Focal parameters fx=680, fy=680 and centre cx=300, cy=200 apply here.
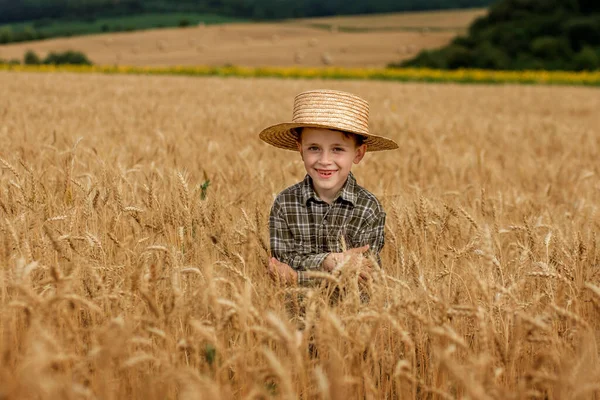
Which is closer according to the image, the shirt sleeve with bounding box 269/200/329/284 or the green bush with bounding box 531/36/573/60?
the shirt sleeve with bounding box 269/200/329/284

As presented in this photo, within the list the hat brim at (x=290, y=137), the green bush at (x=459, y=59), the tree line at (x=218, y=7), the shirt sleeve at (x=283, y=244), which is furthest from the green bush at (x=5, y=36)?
the shirt sleeve at (x=283, y=244)

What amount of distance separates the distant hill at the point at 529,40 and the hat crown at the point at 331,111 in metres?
32.5

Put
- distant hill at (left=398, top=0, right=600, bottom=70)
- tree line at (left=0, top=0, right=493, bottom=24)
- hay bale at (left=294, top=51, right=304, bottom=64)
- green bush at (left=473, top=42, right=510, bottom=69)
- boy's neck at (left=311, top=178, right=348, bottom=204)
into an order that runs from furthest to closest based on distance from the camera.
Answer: tree line at (left=0, top=0, right=493, bottom=24) → hay bale at (left=294, top=51, right=304, bottom=64) → distant hill at (left=398, top=0, right=600, bottom=70) → green bush at (left=473, top=42, right=510, bottom=69) → boy's neck at (left=311, top=178, right=348, bottom=204)

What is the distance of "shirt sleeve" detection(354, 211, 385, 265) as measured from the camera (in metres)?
2.59

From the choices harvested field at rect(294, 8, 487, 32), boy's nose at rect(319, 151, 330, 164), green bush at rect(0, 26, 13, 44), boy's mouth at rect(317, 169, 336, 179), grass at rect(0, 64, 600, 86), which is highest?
harvested field at rect(294, 8, 487, 32)

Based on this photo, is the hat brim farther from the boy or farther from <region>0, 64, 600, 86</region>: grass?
<region>0, 64, 600, 86</region>: grass

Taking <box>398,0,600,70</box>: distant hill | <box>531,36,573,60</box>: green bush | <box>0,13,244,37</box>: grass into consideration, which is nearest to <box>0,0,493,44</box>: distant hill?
<box>0,13,244,37</box>: grass

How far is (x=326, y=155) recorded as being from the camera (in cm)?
248

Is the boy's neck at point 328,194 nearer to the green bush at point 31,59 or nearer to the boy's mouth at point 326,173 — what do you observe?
the boy's mouth at point 326,173

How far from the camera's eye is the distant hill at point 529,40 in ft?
111

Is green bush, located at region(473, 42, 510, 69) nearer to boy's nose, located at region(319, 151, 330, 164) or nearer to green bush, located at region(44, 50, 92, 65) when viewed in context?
green bush, located at region(44, 50, 92, 65)

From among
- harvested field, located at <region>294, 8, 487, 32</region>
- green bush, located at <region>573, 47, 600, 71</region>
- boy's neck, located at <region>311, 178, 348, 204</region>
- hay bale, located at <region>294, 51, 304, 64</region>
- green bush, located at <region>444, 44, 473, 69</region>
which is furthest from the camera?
harvested field, located at <region>294, 8, 487, 32</region>

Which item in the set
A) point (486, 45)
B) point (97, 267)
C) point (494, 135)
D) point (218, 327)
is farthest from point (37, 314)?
point (486, 45)

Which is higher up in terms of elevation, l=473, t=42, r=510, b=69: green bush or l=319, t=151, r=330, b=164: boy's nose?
l=473, t=42, r=510, b=69: green bush
